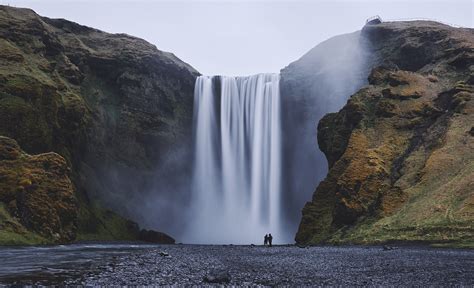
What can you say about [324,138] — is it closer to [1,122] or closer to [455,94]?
[455,94]

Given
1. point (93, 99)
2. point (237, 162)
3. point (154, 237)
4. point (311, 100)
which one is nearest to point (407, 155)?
point (237, 162)

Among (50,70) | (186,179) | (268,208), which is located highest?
(50,70)

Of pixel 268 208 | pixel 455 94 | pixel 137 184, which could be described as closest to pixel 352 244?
pixel 455 94

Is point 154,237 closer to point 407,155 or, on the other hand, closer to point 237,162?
point 237,162

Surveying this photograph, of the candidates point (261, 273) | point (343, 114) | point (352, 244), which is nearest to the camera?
point (261, 273)

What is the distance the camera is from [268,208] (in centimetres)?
9119

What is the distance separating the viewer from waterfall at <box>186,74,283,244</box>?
92.6 m

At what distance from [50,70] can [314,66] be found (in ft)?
182

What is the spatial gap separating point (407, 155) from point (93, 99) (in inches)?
2579

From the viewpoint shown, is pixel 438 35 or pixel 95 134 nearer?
pixel 438 35

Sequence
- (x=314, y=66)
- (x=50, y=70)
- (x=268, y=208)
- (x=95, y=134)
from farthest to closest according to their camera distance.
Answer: (x=314, y=66)
(x=95, y=134)
(x=268, y=208)
(x=50, y=70)

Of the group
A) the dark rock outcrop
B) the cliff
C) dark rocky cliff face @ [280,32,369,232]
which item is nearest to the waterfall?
dark rocky cliff face @ [280,32,369,232]

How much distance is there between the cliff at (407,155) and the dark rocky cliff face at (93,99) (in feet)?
131

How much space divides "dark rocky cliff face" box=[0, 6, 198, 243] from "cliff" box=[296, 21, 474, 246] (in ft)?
131
